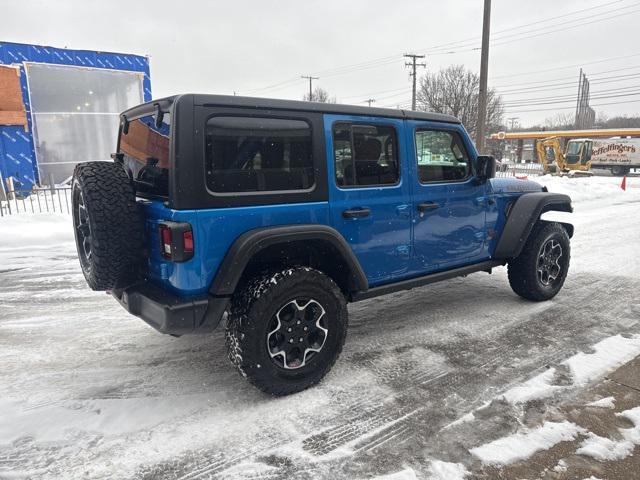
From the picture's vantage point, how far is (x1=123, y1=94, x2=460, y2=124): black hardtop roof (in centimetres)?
270

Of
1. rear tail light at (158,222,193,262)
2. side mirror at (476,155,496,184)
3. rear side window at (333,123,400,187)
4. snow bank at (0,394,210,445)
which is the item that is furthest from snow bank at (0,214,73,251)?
side mirror at (476,155,496,184)

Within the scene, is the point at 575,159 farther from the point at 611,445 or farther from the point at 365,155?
the point at 611,445

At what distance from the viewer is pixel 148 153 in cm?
306

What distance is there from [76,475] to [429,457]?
184 centimetres

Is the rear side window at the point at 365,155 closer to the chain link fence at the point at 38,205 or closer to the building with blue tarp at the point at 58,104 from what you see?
the chain link fence at the point at 38,205

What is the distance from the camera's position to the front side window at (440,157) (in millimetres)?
3812

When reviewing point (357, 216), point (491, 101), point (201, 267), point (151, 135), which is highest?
point (491, 101)

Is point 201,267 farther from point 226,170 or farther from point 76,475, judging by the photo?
point 76,475

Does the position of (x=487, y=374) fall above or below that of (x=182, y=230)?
below

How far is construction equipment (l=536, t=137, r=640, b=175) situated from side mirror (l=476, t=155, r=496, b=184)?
100 ft

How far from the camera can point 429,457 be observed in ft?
7.91

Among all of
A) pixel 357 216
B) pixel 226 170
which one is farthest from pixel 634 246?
pixel 226 170

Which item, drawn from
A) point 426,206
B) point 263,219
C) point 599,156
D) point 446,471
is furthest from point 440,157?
point 599,156

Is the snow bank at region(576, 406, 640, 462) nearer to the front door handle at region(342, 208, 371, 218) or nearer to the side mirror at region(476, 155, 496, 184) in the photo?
the front door handle at region(342, 208, 371, 218)
